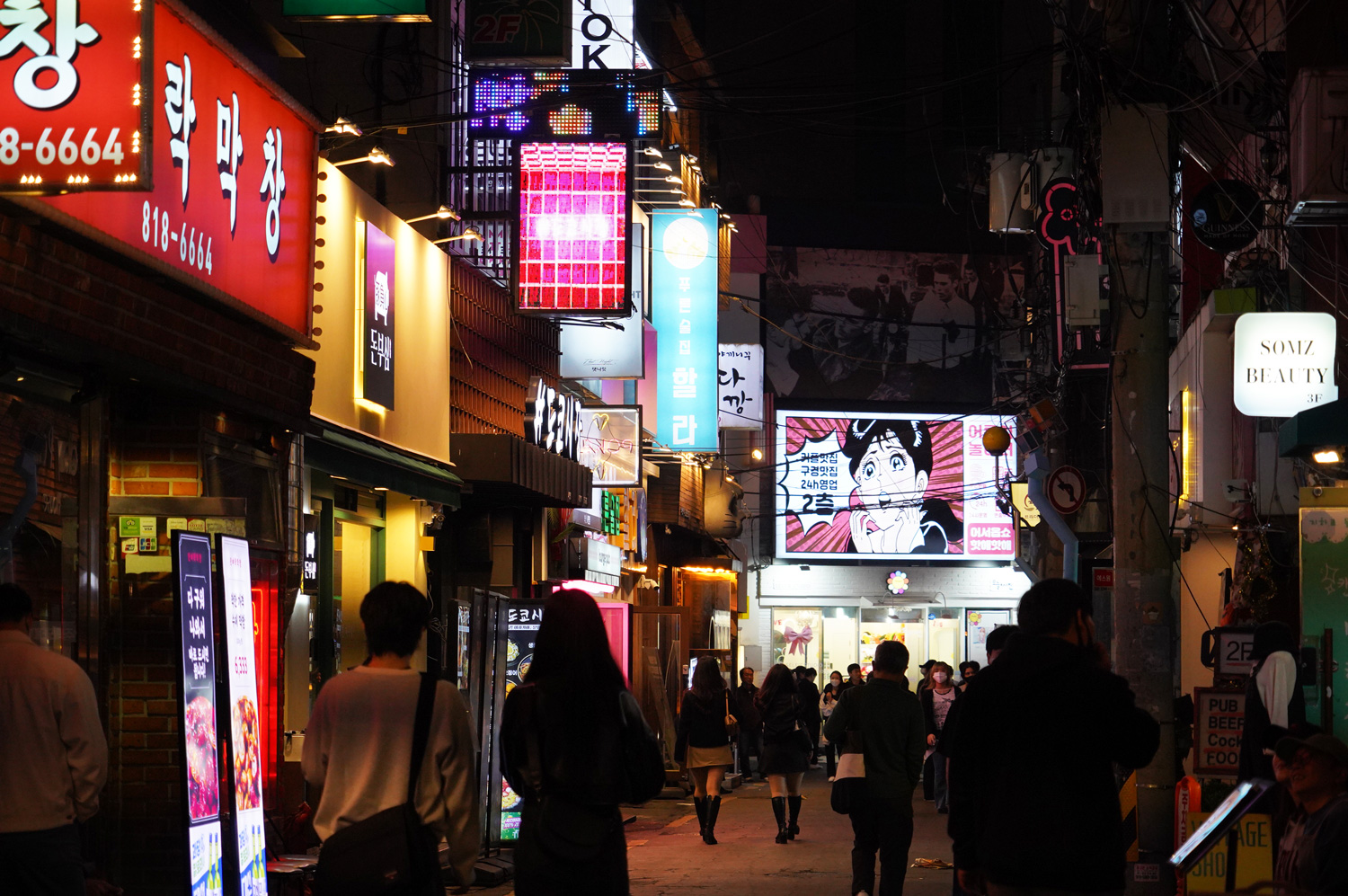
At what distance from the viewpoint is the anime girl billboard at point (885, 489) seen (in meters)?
47.8

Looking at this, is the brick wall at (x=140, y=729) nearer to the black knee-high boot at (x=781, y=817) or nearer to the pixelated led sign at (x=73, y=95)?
the pixelated led sign at (x=73, y=95)

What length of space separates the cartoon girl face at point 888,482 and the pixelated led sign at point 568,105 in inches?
1214

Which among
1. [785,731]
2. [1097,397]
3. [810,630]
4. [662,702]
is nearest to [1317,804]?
[785,731]

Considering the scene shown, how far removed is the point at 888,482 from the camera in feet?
158

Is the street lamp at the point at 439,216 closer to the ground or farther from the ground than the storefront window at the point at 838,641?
farther from the ground

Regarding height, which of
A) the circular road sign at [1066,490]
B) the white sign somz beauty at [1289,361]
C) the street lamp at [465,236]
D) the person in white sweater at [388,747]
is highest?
the street lamp at [465,236]

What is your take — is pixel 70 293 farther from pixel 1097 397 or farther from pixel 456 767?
pixel 1097 397

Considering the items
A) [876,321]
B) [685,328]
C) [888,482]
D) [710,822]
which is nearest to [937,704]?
[710,822]

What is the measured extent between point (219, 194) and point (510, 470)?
7.84 metres

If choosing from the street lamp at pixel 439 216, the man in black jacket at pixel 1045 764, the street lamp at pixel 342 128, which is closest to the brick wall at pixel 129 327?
the street lamp at pixel 342 128

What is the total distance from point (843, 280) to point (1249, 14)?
31139mm

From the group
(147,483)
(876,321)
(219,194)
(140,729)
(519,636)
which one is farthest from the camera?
(876,321)

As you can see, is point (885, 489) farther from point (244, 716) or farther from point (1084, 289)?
point (244, 716)

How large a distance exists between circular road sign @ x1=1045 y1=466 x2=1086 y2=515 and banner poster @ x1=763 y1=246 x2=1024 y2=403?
31224 millimetres
